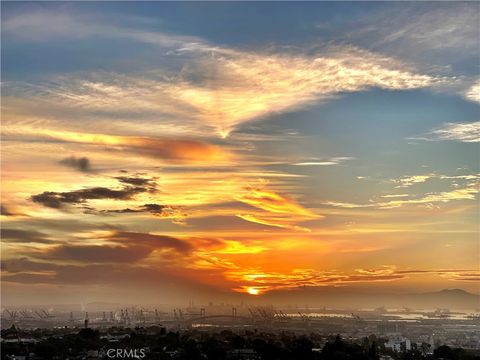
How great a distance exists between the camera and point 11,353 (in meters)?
19.4

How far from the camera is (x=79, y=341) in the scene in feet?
72.3

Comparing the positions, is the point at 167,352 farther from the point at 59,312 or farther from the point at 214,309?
the point at 214,309

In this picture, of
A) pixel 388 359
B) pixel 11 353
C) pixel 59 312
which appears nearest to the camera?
pixel 11 353

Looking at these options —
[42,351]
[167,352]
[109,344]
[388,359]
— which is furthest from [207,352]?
[388,359]

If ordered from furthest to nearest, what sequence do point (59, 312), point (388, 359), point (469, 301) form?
point (469, 301)
point (59, 312)
point (388, 359)

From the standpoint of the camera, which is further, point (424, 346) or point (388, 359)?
point (424, 346)

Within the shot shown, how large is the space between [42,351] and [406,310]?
218 feet

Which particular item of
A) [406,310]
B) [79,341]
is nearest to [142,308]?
[406,310]

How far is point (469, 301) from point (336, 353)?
185ft

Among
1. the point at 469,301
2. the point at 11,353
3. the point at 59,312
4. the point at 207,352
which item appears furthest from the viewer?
the point at 469,301

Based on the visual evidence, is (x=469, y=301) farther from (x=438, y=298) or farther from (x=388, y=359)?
(x=388, y=359)

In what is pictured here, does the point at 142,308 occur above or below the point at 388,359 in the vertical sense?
above

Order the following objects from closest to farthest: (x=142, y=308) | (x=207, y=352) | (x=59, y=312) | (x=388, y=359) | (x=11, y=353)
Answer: (x=11, y=353) < (x=207, y=352) < (x=388, y=359) < (x=59, y=312) < (x=142, y=308)

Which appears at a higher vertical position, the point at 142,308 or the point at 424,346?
the point at 142,308
